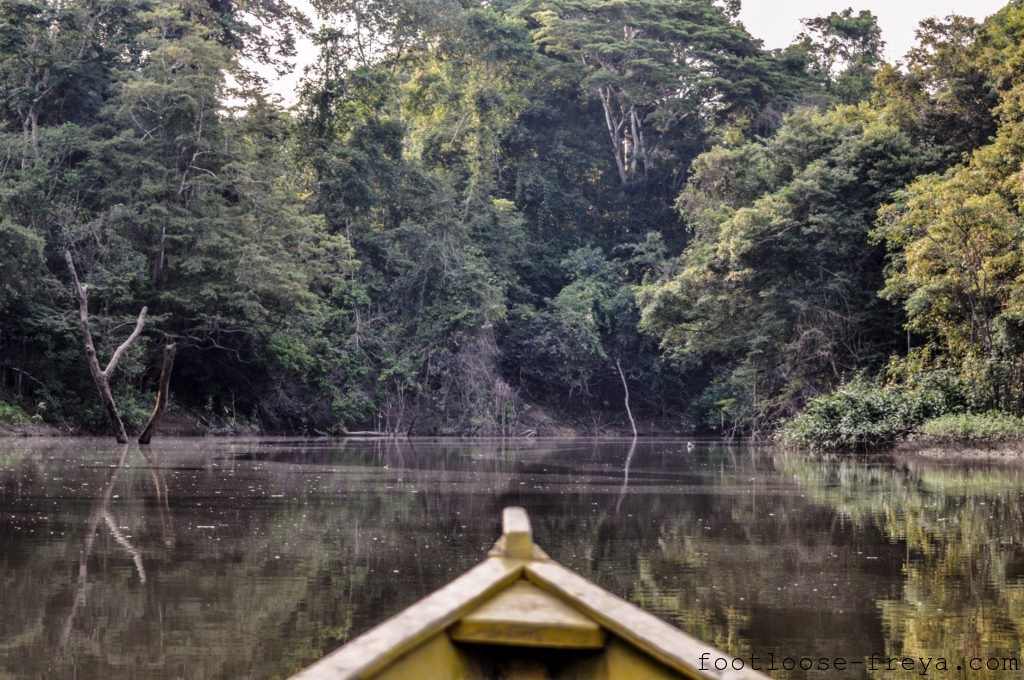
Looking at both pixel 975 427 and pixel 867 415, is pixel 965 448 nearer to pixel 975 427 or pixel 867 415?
pixel 975 427

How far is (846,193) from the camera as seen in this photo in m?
29.1

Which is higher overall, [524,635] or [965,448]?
[524,635]

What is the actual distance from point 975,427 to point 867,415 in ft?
10.0

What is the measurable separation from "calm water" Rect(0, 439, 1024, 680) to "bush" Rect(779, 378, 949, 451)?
8.39 meters

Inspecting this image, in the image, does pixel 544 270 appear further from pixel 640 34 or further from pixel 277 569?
pixel 277 569

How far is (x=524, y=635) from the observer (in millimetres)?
3186

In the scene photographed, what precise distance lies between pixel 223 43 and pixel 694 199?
47.5 feet

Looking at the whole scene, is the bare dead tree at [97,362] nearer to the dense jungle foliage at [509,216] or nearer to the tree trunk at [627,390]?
the dense jungle foliage at [509,216]

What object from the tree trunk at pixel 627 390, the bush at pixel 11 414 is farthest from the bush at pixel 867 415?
the bush at pixel 11 414

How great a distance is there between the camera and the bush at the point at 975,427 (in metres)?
21.8

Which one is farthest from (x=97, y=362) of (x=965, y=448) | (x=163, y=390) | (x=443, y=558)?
(x=443, y=558)

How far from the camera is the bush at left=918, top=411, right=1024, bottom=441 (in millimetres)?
21781

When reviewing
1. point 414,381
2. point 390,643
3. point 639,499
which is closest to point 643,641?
point 390,643

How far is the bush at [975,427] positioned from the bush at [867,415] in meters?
0.77
